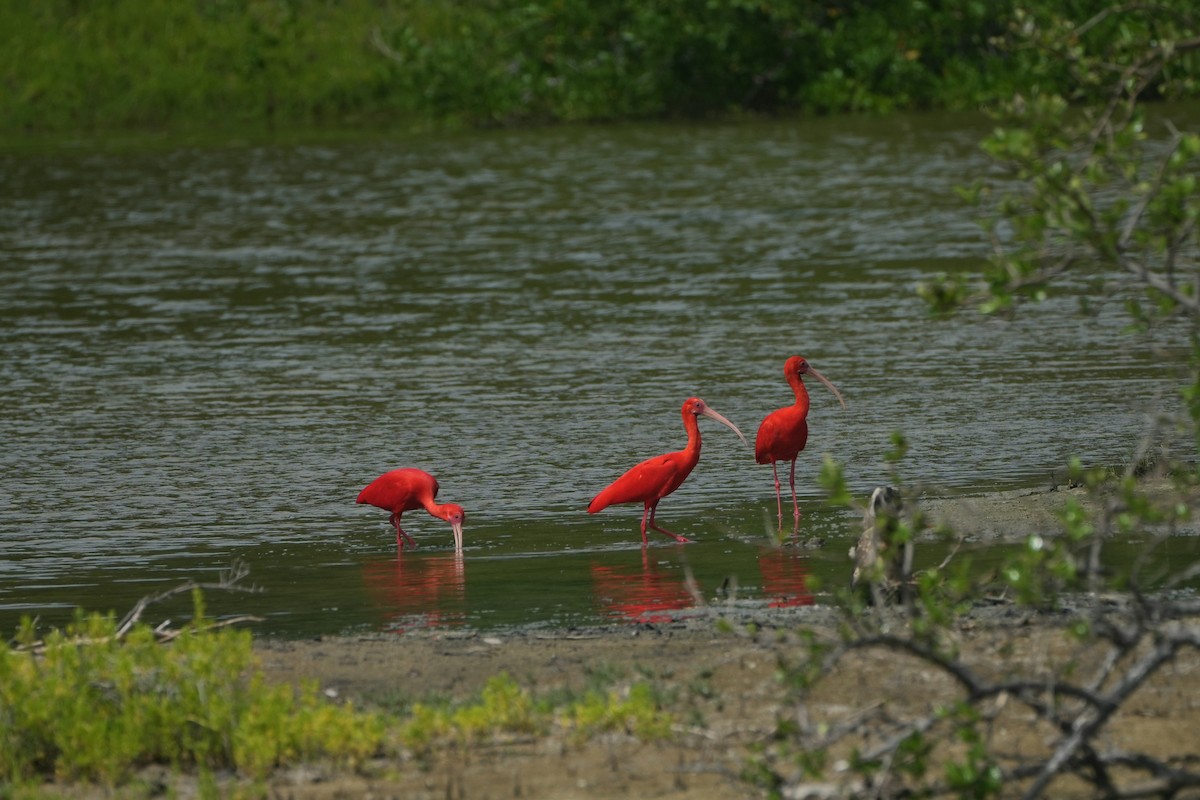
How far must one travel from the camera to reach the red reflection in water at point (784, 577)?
8.41m

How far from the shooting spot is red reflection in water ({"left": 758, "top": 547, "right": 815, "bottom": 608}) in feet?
27.6

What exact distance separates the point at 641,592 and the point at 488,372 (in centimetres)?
622

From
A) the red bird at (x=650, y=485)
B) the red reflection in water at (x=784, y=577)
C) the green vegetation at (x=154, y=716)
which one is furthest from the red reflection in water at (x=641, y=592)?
the green vegetation at (x=154, y=716)

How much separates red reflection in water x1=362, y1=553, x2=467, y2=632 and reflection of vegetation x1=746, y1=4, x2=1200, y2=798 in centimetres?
218

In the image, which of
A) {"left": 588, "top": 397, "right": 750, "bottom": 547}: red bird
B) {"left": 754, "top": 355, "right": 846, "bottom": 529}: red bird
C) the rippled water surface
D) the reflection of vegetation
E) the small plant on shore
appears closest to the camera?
the reflection of vegetation

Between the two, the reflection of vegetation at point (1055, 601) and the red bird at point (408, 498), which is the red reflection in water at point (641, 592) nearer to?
the red bird at point (408, 498)

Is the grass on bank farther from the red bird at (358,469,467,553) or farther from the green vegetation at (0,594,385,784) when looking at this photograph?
the red bird at (358,469,467,553)

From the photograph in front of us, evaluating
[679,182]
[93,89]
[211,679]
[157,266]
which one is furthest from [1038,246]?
[93,89]

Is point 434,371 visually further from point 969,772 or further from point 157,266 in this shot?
point 969,772

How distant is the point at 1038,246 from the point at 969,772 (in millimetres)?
1982

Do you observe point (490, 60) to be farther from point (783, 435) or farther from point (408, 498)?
point (408, 498)

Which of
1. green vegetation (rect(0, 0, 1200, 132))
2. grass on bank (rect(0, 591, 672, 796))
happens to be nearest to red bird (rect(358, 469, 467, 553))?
grass on bank (rect(0, 591, 672, 796))

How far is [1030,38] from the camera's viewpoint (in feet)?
22.3

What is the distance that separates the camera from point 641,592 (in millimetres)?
8805
